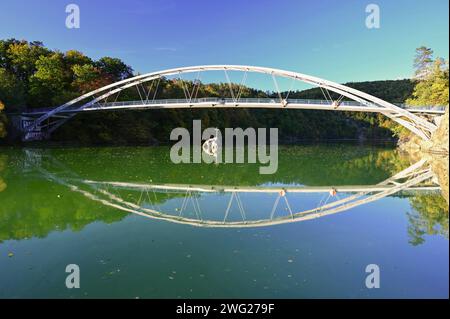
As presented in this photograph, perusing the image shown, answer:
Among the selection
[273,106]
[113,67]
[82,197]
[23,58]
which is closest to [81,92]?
[23,58]

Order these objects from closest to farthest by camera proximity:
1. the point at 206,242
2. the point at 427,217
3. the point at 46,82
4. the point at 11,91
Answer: the point at 206,242 → the point at 427,217 → the point at 11,91 → the point at 46,82

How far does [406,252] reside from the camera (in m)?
6.86

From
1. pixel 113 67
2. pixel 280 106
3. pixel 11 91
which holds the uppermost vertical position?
pixel 113 67

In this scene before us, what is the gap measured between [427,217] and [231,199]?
670 cm

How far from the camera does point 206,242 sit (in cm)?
727

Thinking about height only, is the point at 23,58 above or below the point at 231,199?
above

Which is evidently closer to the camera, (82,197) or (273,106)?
(82,197)

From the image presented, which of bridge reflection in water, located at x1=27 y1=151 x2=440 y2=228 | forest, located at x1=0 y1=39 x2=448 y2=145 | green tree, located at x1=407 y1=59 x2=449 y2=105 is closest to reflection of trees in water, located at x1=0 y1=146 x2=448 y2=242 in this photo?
bridge reflection in water, located at x1=27 y1=151 x2=440 y2=228

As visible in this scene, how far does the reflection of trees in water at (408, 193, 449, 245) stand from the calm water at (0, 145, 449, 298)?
3 cm

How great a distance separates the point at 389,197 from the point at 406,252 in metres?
6.62

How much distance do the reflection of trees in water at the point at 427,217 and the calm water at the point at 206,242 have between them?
0.10 ft

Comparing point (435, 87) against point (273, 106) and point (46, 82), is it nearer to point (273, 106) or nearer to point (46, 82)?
point (273, 106)

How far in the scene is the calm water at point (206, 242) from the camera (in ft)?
17.1
